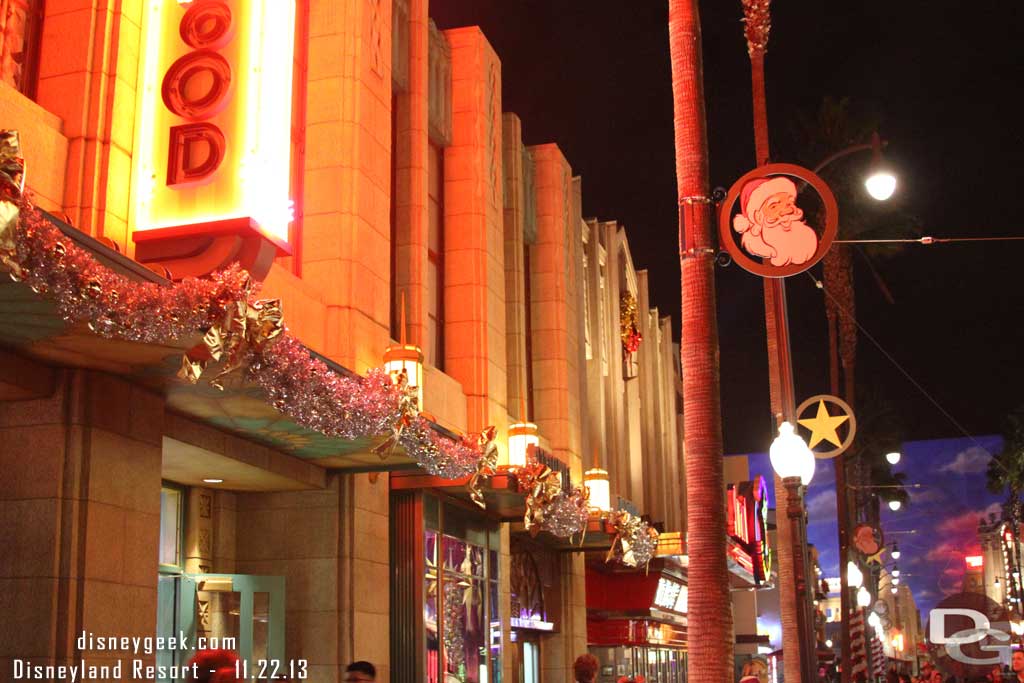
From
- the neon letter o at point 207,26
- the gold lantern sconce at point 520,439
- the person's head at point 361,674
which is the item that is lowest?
the person's head at point 361,674

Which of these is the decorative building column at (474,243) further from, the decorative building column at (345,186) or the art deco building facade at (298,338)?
the decorative building column at (345,186)

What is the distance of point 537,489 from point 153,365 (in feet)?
29.5

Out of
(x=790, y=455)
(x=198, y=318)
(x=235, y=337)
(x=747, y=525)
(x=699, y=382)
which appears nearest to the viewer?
(x=198, y=318)

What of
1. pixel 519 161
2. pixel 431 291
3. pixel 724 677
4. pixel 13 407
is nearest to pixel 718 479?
pixel 724 677

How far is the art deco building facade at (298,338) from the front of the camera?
10891 millimetres

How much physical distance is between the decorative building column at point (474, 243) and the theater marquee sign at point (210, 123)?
919 centimetres

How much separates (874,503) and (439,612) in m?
74.0

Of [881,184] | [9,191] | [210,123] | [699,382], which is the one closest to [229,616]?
[210,123]

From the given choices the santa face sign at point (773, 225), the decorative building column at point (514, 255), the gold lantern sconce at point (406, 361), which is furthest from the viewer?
the decorative building column at point (514, 255)

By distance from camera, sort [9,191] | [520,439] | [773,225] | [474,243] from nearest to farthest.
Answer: [9,191] → [773,225] → [520,439] → [474,243]

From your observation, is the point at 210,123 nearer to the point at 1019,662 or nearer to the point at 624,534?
the point at 1019,662

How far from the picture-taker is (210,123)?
39.0 feet

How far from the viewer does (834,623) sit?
11694cm

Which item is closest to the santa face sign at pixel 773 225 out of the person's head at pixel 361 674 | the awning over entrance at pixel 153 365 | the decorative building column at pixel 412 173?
the awning over entrance at pixel 153 365
